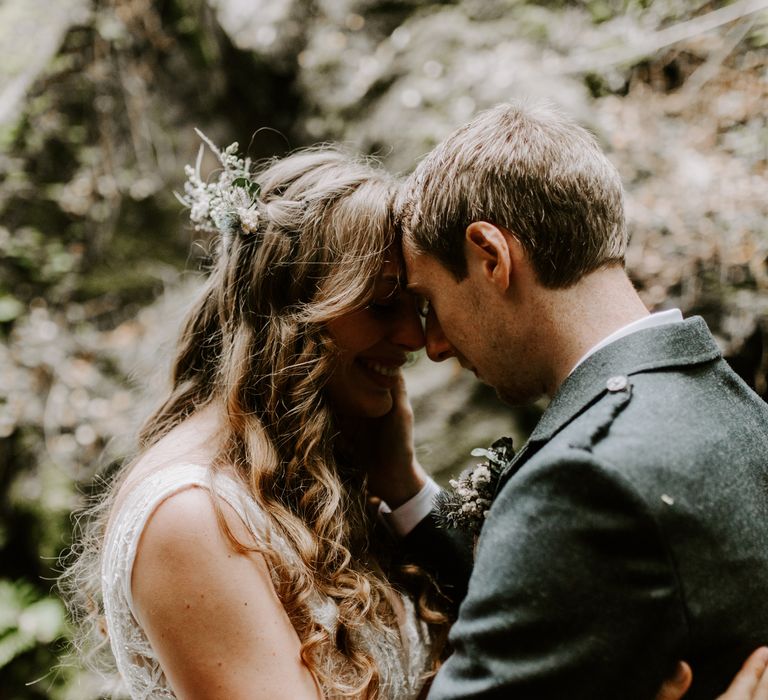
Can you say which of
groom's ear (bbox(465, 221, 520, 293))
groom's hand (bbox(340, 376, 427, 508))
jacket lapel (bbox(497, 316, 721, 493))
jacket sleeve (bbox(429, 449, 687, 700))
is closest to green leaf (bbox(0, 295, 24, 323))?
groom's hand (bbox(340, 376, 427, 508))

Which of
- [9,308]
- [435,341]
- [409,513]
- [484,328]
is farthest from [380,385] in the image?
[9,308]

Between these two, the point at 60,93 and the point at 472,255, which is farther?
the point at 60,93

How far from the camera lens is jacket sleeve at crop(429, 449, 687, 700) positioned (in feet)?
4.61

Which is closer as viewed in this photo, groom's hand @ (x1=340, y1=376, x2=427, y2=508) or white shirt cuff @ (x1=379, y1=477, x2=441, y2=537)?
white shirt cuff @ (x1=379, y1=477, x2=441, y2=537)

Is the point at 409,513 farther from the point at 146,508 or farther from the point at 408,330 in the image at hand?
the point at 146,508

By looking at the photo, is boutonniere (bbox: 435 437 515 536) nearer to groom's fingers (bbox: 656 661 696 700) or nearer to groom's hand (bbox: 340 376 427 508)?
groom's hand (bbox: 340 376 427 508)

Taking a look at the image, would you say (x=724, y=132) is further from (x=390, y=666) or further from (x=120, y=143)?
(x=120, y=143)

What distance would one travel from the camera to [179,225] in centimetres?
510

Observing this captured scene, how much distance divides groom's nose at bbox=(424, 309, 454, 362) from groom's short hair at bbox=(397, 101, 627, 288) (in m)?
0.26

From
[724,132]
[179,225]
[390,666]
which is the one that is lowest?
[390,666]

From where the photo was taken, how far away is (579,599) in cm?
141

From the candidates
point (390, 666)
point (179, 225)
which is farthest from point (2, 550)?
point (390, 666)

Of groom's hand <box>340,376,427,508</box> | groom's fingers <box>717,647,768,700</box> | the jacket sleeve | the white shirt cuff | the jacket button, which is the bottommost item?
the white shirt cuff

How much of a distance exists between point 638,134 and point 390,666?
327 centimetres
